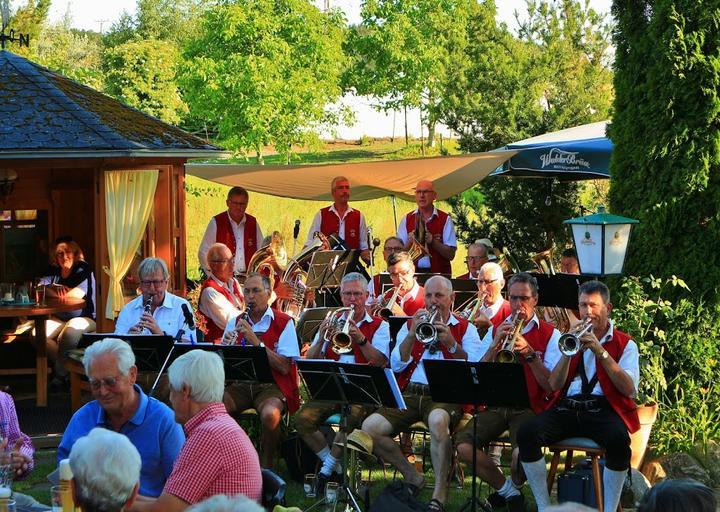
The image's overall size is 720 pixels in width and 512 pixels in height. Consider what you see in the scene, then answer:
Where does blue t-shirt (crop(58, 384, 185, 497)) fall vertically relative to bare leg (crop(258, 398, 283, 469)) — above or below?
above

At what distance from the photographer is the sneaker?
24.8 ft

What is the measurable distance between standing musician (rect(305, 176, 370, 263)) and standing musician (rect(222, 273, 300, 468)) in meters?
4.13

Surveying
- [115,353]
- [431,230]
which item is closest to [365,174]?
[431,230]

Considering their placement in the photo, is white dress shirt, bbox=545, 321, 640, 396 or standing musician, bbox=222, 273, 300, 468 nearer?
white dress shirt, bbox=545, 321, 640, 396

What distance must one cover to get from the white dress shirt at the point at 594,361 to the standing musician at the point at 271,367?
1.82 metres

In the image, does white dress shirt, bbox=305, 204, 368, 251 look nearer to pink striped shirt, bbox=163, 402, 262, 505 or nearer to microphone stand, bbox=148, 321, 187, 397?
microphone stand, bbox=148, 321, 187, 397

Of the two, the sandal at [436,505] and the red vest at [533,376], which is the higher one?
the red vest at [533,376]

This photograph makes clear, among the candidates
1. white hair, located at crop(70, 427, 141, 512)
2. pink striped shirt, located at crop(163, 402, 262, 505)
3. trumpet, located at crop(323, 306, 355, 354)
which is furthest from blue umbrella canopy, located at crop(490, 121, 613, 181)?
white hair, located at crop(70, 427, 141, 512)

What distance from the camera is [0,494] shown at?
4.49 meters

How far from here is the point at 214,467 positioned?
4.96 meters

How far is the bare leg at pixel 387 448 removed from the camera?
772 centimetres

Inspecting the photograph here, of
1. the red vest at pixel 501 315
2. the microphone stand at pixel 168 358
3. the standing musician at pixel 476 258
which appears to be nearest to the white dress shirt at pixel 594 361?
the red vest at pixel 501 315

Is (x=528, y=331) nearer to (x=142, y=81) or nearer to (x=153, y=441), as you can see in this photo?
(x=153, y=441)

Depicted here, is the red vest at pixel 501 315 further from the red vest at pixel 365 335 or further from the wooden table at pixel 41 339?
the wooden table at pixel 41 339
